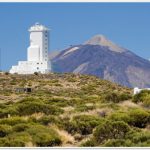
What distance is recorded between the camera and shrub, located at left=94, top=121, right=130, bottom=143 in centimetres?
1589

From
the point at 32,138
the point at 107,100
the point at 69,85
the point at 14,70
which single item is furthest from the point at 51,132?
the point at 14,70

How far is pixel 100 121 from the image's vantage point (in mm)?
18516

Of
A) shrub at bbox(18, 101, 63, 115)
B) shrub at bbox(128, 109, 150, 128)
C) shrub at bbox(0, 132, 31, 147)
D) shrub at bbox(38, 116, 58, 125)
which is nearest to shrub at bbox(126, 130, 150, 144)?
shrub at bbox(0, 132, 31, 147)

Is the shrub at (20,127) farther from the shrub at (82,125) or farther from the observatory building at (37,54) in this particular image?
the observatory building at (37,54)

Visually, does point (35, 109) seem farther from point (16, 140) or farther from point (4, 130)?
point (16, 140)

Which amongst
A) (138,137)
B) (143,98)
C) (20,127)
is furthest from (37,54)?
(138,137)

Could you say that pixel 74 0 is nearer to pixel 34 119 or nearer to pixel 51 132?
pixel 51 132

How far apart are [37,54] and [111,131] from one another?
85.6 meters

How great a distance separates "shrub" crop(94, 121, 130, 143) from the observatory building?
76255 millimetres

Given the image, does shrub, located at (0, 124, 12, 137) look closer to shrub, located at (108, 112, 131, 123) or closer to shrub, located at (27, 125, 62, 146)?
shrub, located at (27, 125, 62, 146)

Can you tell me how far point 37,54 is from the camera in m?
101

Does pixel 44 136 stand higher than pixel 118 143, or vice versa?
pixel 44 136

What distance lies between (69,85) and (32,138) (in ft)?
168

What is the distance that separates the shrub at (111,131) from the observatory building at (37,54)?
76.3m
